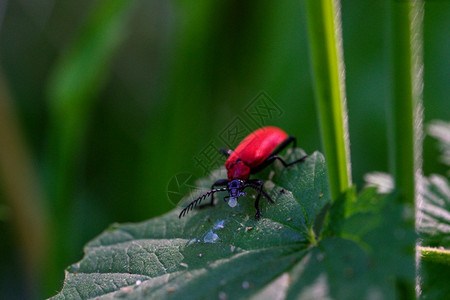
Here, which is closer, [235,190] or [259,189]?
[259,189]

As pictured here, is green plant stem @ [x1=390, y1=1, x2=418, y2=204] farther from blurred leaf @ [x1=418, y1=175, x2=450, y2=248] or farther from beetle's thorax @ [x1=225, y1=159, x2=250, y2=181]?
beetle's thorax @ [x1=225, y1=159, x2=250, y2=181]

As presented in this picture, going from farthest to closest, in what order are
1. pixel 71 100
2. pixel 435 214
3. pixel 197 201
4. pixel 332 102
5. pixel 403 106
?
pixel 71 100
pixel 197 201
pixel 435 214
pixel 332 102
pixel 403 106

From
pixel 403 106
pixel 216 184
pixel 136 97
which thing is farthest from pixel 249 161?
pixel 136 97

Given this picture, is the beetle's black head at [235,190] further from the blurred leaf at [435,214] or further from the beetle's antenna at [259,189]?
the blurred leaf at [435,214]

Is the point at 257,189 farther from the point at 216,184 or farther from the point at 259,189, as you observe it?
the point at 216,184

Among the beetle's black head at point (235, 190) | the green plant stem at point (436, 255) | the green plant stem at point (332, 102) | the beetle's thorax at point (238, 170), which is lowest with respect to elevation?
the green plant stem at point (436, 255)

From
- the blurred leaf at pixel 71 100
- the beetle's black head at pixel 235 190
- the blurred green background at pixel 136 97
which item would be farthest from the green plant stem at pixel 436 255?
the blurred leaf at pixel 71 100
